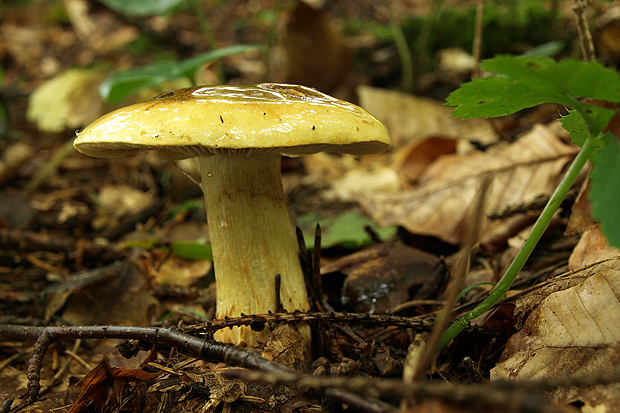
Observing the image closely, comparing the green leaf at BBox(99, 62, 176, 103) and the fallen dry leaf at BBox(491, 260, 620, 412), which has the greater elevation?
the green leaf at BBox(99, 62, 176, 103)

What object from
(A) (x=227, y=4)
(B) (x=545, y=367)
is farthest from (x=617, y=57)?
(A) (x=227, y=4)

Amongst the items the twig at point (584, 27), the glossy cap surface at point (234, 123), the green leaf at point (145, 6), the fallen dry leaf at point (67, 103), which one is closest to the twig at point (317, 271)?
the glossy cap surface at point (234, 123)

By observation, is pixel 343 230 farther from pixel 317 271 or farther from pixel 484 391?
pixel 484 391

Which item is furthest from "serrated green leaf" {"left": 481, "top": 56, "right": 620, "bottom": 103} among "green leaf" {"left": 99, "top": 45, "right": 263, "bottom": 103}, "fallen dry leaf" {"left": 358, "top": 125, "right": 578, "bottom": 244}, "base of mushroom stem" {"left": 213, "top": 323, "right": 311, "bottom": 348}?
"green leaf" {"left": 99, "top": 45, "right": 263, "bottom": 103}

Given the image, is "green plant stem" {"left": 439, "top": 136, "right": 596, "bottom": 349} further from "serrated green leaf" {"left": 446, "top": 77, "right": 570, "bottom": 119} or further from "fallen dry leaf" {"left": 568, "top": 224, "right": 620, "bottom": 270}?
"fallen dry leaf" {"left": 568, "top": 224, "right": 620, "bottom": 270}

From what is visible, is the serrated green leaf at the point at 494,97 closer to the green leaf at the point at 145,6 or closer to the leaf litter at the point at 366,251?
the leaf litter at the point at 366,251

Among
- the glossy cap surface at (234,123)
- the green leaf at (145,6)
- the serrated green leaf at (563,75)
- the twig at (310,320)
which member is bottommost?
the twig at (310,320)
